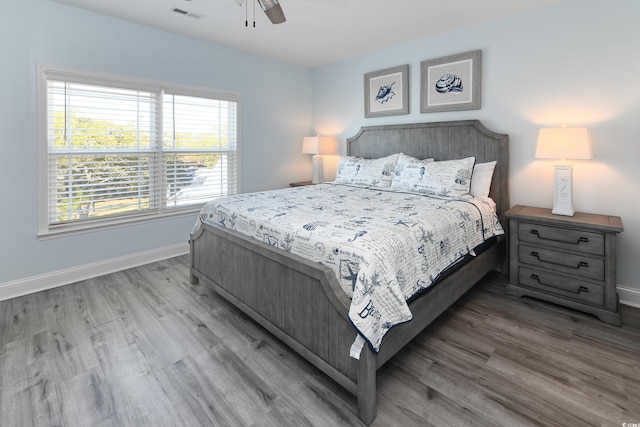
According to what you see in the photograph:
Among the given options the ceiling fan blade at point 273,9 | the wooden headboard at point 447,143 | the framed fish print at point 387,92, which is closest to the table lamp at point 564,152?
the wooden headboard at point 447,143

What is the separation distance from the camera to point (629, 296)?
2674 millimetres

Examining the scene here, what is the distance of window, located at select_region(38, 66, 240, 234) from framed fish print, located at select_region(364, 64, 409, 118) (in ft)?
5.81

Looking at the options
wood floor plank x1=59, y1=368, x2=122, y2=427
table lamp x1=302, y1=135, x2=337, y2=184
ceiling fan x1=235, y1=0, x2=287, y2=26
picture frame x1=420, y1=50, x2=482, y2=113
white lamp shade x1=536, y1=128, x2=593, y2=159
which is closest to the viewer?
wood floor plank x1=59, y1=368, x2=122, y2=427

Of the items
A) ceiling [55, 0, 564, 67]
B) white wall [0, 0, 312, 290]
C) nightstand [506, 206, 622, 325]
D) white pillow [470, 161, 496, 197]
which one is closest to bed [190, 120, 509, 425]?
white pillow [470, 161, 496, 197]

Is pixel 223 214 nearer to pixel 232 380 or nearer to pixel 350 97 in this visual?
pixel 232 380

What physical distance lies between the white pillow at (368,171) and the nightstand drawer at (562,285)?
1586 millimetres

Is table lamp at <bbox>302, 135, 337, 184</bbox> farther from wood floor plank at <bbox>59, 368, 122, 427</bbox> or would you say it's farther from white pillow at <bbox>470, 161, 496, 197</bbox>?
wood floor plank at <bbox>59, 368, 122, 427</bbox>

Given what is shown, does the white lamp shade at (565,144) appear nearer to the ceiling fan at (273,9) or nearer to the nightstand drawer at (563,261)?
the nightstand drawer at (563,261)

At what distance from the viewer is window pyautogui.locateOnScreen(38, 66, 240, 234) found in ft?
9.73

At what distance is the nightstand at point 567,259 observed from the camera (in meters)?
2.35

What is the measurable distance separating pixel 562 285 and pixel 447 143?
1.75m

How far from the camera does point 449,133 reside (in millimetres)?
3529

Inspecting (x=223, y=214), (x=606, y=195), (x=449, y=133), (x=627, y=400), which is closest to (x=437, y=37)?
(x=449, y=133)

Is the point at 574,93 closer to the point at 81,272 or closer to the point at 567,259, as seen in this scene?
the point at 567,259
